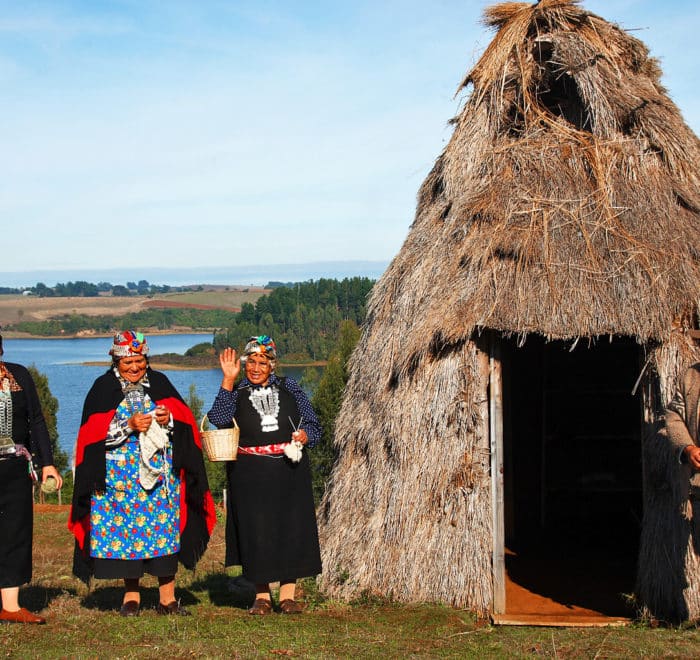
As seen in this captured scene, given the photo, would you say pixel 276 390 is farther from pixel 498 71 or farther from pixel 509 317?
pixel 498 71

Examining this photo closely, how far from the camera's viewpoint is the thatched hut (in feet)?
20.1

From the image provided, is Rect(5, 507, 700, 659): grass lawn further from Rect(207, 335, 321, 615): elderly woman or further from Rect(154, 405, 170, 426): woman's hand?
Rect(154, 405, 170, 426): woman's hand

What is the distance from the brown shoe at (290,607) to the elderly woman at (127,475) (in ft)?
2.49

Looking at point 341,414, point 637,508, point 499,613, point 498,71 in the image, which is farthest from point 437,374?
point 637,508

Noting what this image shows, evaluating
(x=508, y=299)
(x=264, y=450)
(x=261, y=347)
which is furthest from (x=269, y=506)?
(x=508, y=299)

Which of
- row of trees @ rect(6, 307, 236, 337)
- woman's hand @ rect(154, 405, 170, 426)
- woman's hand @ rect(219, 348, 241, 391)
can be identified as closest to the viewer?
woman's hand @ rect(154, 405, 170, 426)

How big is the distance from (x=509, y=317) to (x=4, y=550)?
3.46 metres

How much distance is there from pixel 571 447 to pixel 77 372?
248ft

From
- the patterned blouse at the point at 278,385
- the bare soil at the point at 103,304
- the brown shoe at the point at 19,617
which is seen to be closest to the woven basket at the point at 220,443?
the patterned blouse at the point at 278,385

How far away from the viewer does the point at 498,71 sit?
7.68 metres

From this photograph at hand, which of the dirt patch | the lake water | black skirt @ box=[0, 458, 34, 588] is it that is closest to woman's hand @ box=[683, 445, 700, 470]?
black skirt @ box=[0, 458, 34, 588]

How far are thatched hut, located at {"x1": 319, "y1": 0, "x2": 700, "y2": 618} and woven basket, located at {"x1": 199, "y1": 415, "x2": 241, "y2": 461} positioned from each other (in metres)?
1.43

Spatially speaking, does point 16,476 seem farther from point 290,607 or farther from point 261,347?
point 290,607

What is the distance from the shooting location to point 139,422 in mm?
5359
